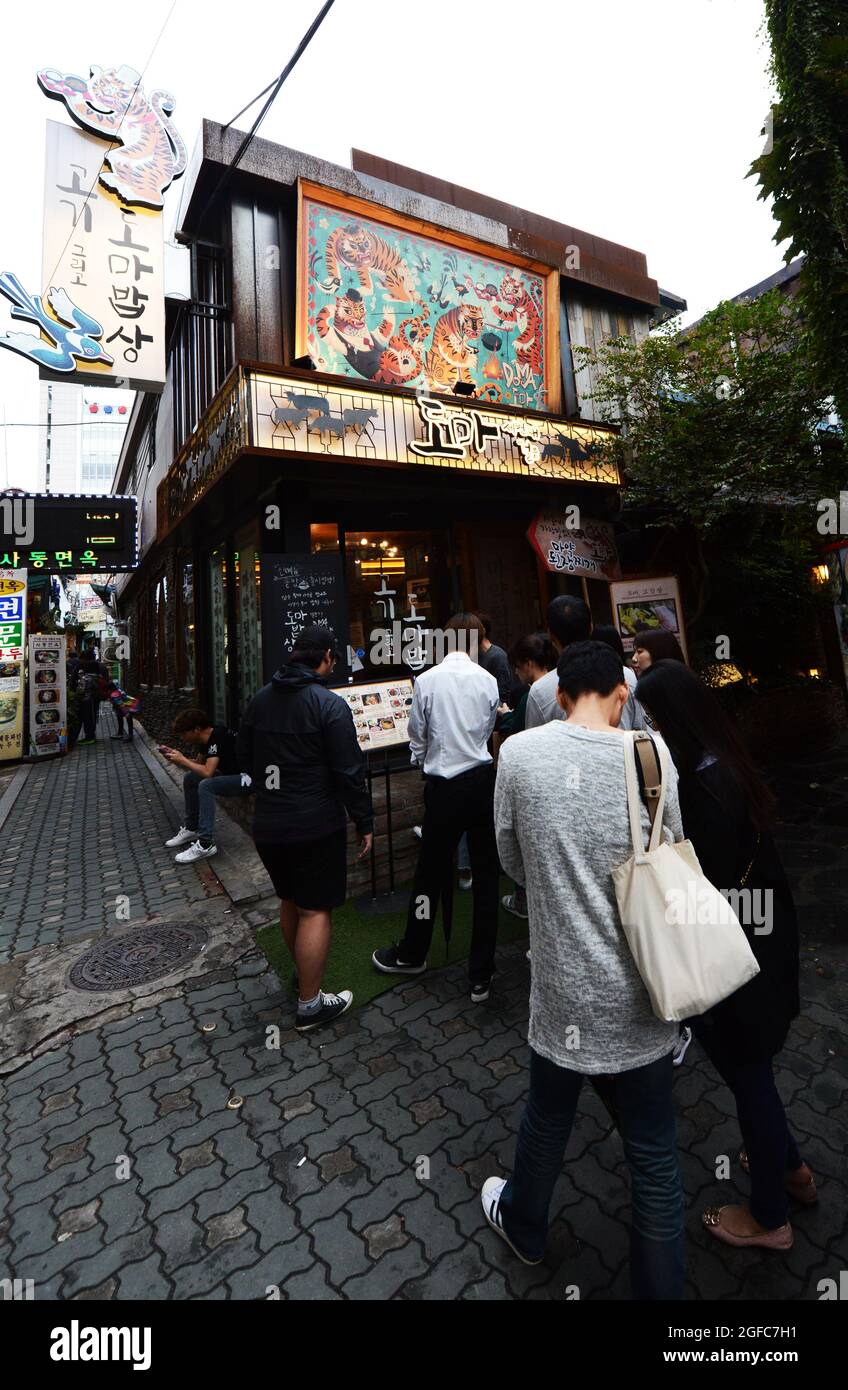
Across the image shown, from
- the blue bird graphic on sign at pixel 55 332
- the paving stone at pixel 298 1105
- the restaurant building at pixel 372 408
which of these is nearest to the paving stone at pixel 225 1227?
the paving stone at pixel 298 1105

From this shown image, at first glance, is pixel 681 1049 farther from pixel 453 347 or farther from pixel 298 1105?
pixel 453 347

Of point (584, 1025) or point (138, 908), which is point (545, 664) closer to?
point (584, 1025)

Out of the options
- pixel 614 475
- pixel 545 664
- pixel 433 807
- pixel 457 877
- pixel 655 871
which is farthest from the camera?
pixel 614 475

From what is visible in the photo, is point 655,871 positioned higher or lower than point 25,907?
higher

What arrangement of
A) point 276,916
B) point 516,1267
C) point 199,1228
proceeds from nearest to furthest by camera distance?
point 516,1267
point 199,1228
point 276,916

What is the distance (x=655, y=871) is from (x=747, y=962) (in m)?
0.42

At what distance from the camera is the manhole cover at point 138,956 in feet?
13.8

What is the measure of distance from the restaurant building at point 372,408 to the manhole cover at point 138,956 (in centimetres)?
306

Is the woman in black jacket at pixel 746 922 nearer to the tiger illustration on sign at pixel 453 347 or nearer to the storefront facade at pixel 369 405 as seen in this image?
the storefront facade at pixel 369 405

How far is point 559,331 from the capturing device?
935 centimetres

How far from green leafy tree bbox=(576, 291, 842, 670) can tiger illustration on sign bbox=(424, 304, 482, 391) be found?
2.04 meters

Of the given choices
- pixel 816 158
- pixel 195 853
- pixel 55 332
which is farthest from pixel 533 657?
pixel 55 332

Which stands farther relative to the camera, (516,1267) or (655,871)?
(516,1267)
